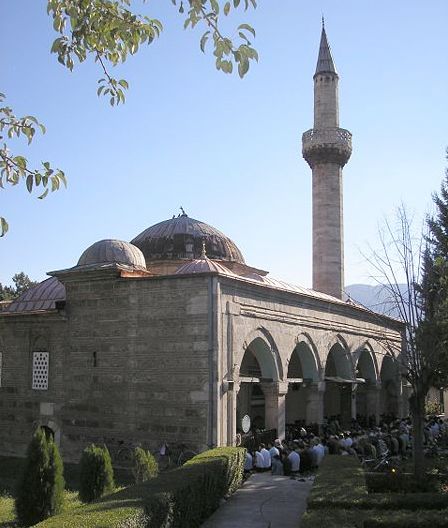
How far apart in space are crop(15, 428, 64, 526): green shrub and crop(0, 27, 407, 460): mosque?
4.34m

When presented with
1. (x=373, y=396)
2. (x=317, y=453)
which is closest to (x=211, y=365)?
(x=317, y=453)

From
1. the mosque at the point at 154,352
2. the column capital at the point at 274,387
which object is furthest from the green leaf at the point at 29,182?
the column capital at the point at 274,387

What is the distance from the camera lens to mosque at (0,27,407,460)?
13.8 m

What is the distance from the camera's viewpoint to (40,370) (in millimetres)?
16062

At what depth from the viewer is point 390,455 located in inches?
616

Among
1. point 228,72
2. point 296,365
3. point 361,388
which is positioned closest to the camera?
point 228,72

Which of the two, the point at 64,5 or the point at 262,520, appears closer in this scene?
the point at 64,5

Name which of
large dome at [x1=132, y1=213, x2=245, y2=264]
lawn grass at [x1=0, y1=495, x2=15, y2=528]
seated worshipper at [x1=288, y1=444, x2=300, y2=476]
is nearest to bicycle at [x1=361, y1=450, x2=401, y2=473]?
seated worshipper at [x1=288, y1=444, x2=300, y2=476]

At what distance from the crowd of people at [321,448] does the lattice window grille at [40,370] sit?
17.6 ft

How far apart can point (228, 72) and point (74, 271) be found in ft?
37.4

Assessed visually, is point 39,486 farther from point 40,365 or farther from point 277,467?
point 40,365

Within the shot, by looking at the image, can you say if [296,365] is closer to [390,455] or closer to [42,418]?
[390,455]

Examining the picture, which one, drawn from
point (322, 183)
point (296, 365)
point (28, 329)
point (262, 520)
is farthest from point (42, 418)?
point (322, 183)

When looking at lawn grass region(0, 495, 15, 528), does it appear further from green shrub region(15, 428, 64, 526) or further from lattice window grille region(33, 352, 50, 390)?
lattice window grille region(33, 352, 50, 390)
